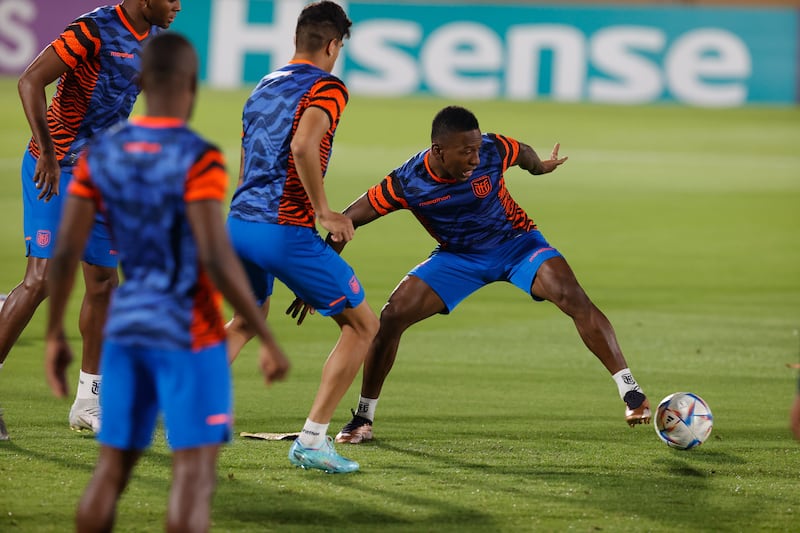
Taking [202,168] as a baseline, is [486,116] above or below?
above

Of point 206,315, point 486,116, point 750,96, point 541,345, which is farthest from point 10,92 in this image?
point 206,315

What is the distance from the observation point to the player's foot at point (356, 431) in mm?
7590

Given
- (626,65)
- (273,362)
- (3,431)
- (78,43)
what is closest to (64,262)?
(273,362)

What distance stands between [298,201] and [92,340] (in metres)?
1.86

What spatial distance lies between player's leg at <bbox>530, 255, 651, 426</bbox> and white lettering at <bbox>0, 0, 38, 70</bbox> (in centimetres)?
2872

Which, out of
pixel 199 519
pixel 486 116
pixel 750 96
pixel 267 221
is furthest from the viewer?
pixel 750 96

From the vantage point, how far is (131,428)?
4641 mm

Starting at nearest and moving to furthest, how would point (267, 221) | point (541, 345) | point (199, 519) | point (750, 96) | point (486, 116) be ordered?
point (199, 519) < point (267, 221) < point (541, 345) < point (486, 116) < point (750, 96)

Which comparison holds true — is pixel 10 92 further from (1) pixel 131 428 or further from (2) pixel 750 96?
(1) pixel 131 428

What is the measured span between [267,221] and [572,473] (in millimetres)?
2098

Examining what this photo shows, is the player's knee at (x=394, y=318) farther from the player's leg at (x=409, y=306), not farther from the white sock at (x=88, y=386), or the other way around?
the white sock at (x=88, y=386)

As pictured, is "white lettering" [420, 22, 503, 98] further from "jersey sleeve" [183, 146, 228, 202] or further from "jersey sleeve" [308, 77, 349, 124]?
"jersey sleeve" [183, 146, 228, 202]

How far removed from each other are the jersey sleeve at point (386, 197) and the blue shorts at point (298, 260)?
4.70 feet

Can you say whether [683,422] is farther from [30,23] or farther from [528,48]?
[30,23]
